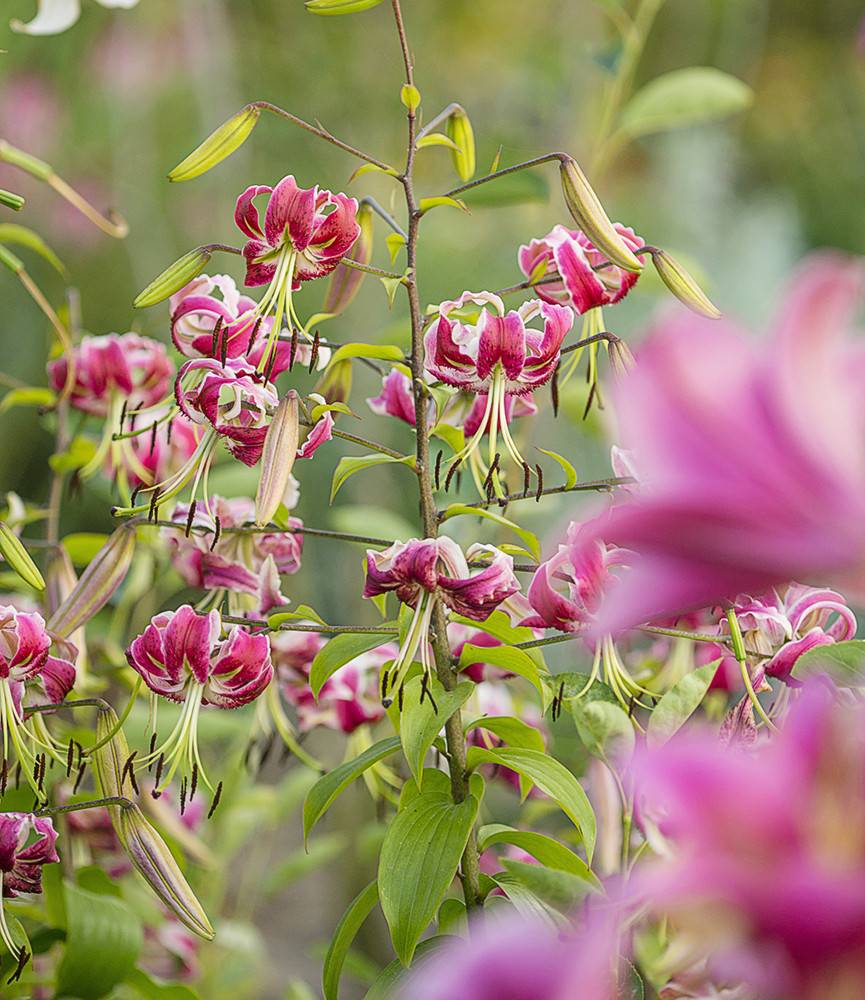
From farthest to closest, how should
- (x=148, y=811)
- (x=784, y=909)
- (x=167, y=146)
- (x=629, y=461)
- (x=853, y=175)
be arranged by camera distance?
(x=853, y=175) < (x=167, y=146) < (x=148, y=811) < (x=629, y=461) < (x=784, y=909)

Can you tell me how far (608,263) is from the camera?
14.8 inches

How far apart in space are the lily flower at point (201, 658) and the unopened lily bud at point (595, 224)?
0.16 m

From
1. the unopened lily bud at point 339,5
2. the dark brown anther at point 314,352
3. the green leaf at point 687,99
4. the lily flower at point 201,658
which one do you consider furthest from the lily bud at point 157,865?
the green leaf at point 687,99

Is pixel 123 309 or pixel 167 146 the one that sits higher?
pixel 167 146

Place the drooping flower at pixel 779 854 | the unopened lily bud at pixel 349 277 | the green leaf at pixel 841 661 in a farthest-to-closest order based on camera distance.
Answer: the unopened lily bud at pixel 349 277, the green leaf at pixel 841 661, the drooping flower at pixel 779 854

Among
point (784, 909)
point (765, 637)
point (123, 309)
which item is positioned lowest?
point (123, 309)

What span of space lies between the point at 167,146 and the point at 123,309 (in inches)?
11.1

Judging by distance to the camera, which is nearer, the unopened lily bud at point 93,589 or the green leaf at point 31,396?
the unopened lily bud at point 93,589

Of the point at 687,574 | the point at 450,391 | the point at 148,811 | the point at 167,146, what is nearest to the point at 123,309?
the point at 167,146

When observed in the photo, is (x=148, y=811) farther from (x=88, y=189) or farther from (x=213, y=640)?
(x=88, y=189)

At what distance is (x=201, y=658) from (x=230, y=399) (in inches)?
3.2

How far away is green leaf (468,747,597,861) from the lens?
0.33 m

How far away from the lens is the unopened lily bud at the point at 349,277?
0.41 metres

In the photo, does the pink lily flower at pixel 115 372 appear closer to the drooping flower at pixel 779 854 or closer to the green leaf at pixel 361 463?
the green leaf at pixel 361 463
